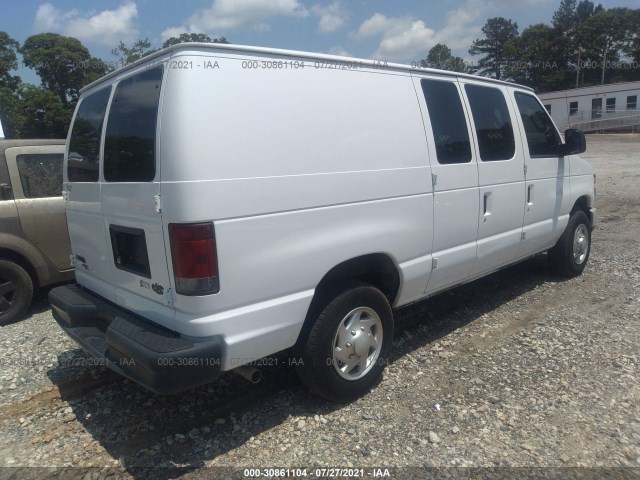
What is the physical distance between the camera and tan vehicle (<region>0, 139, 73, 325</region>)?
197 inches

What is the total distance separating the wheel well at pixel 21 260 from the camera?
503cm

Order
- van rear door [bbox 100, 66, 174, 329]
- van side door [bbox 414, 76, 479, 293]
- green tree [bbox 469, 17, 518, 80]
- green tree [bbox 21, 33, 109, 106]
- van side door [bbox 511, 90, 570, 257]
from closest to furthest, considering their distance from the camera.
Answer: van rear door [bbox 100, 66, 174, 329]
van side door [bbox 414, 76, 479, 293]
van side door [bbox 511, 90, 570, 257]
green tree [bbox 21, 33, 109, 106]
green tree [bbox 469, 17, 518, 80]

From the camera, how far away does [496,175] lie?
4320 mm

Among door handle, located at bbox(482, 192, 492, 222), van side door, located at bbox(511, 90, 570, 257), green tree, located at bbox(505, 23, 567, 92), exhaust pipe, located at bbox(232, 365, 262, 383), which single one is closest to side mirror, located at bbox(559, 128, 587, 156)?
van side door, located at bbox(511, 90, 570, 257)

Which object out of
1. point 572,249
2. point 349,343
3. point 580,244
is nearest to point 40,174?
point 349,343

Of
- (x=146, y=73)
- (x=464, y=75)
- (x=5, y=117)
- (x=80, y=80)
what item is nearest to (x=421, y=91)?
(x=464, y=75)

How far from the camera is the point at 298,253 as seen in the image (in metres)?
2.83

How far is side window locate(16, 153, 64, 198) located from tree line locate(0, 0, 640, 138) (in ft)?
77.5

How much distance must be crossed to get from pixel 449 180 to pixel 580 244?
3154 millimetres

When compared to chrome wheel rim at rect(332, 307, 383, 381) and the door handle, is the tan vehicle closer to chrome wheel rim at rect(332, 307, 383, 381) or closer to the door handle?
chrome wheel rim at rect(332, 307, 383, 381)

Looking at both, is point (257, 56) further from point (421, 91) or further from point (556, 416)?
point (556, 416)

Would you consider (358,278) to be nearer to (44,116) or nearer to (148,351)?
(148,351)

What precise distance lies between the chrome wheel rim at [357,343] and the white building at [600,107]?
131 feet

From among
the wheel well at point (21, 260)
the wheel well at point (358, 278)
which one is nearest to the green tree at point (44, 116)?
the wheel well at point (21, 260)
